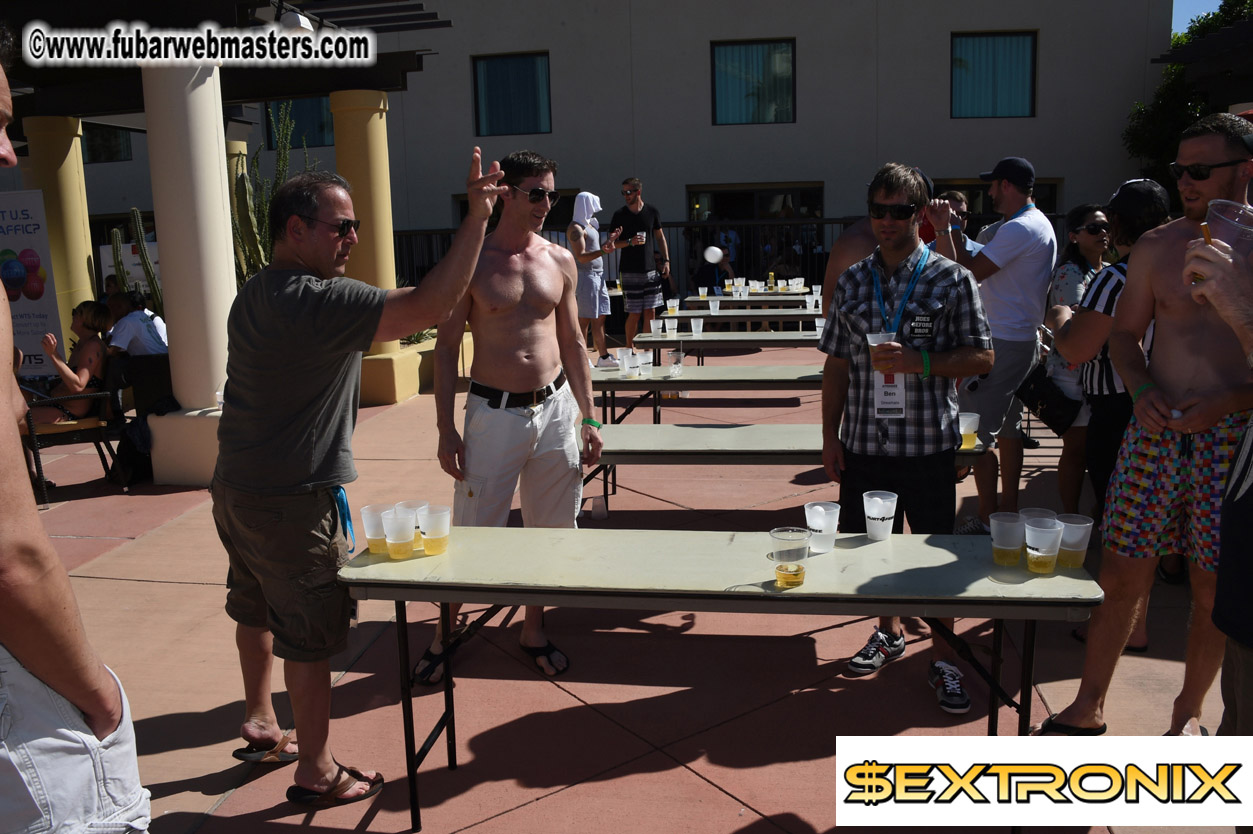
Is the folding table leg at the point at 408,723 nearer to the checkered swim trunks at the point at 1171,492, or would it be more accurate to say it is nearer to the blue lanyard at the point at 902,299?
the blue lanyard at the point at 902,299

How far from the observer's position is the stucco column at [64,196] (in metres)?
12.4

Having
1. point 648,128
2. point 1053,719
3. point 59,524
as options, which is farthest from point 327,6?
point 648,128

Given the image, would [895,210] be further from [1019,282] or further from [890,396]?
[1019,282]

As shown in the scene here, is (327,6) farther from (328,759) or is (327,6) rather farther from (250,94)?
(328,759)

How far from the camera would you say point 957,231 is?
19.5 feet

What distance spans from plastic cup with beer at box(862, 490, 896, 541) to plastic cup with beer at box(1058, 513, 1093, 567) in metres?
0.51

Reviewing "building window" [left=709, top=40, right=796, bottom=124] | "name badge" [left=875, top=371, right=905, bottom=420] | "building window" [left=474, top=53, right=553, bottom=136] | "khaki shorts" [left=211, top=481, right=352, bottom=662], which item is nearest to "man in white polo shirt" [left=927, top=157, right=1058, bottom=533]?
→ "name badge" [left=875, top=371, right=905, bottom=420]

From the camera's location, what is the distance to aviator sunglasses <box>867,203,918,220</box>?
3.47 meters

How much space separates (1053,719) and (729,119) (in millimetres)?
17661

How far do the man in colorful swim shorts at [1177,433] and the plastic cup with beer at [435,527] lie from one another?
7.16 ft

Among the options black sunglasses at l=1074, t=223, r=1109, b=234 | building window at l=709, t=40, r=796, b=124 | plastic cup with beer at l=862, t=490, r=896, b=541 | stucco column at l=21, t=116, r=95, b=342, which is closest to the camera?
plastic cup with beer at l=862, t=490, r=896, b=541

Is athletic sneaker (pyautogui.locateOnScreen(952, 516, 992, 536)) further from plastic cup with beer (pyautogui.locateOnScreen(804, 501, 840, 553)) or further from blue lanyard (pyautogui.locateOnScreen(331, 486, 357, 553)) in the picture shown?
blue lanyard (pyautogui.locateOnScreen(331, 486, 357, 553))

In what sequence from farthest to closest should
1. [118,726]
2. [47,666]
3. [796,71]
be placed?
1. [796,71]
2. [118,726]
3. [47,666]

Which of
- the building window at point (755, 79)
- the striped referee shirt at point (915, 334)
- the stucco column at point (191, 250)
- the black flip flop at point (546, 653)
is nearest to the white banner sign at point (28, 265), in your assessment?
the stucco column at point (191, 250)
